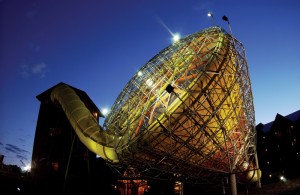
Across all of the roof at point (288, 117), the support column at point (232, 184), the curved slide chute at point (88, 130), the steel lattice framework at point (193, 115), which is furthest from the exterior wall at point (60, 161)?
the roof at point (288, 117)

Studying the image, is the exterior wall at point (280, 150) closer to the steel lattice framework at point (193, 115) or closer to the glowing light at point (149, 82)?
the steel lattice framework at point (193, 115)

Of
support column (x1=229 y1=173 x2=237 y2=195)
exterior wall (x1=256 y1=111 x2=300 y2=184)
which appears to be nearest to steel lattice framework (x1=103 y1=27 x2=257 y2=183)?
support column (x1=229 y1=173 x2=237 y2=195)

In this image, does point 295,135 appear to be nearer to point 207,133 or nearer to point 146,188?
point 146,188

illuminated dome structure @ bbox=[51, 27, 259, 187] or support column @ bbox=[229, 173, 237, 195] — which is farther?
support column @ bbox=[229, 173, 237, 195]

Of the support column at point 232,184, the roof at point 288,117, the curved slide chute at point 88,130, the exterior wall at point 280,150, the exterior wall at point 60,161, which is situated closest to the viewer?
the support column at point 232,184

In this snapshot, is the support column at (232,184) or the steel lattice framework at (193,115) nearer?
the steel lattice framework at (193,115)

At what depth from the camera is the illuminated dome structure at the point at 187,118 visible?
16.7 metres

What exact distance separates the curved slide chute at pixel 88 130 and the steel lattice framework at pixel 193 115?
98 centimetres

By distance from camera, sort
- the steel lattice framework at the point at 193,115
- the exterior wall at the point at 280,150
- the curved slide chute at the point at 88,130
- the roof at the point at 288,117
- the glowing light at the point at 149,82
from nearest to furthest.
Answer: the steel lattice framework at the point at 193,115
the curved slide chute at the point at 88,130
the glowing light at the point at 149,82
the exterior wall at the point at 280,150
the roof at the point at 288,117

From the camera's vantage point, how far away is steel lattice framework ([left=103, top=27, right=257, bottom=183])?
16625mm

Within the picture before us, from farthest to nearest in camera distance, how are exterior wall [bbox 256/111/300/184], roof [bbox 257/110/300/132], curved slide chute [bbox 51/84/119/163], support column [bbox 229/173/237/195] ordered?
roof [bbox 257/110/300/132] → exterior wall [bbox 256/111/300/184] → curved slide chute [bbox 51/84/119/163] → support column [bbox 229/173/237/195]

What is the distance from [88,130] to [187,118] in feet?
30.0

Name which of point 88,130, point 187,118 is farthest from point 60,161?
point 187,118

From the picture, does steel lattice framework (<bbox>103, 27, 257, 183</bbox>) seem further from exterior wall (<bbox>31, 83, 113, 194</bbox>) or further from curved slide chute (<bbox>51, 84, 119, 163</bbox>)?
exterior wall (<bbox>31, 83, 113, 194</bbox>)
